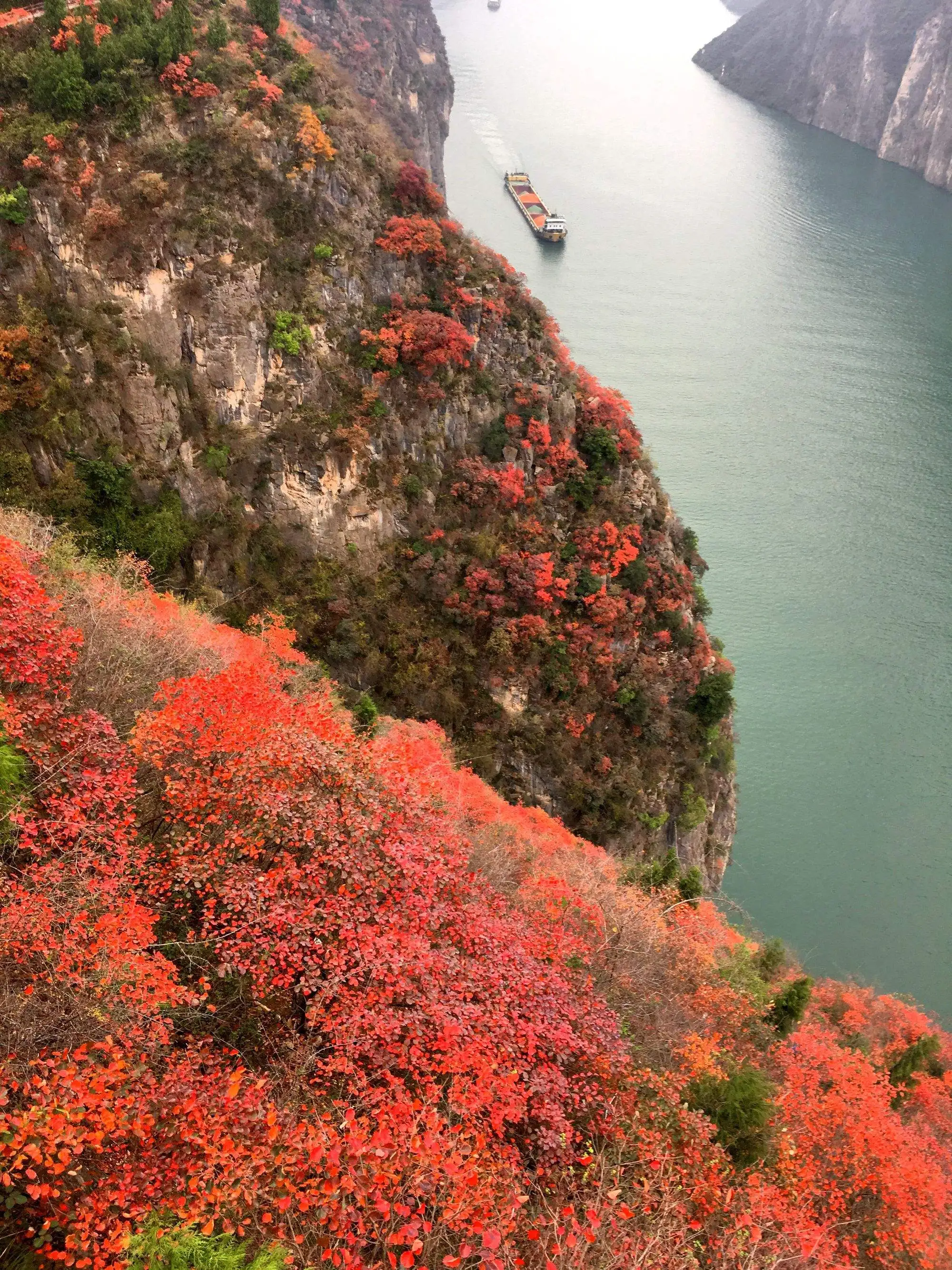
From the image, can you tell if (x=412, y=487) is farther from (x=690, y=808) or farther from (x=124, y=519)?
(x=690, y=808)

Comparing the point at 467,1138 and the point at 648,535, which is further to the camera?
the point at 648,535

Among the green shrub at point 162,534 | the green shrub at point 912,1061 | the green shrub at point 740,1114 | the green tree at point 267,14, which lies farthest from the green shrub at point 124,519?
the green shrub at point 912,1061

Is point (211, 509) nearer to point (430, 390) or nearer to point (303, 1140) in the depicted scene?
point (430, 390)

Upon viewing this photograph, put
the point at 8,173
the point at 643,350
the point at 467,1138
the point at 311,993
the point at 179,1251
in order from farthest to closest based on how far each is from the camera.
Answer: the point at 643,350
the point at 8,173
the point at 311,993
the point at 467,1138
the point at 179,1251

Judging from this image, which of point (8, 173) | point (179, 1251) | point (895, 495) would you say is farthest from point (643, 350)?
point (179, 1251)

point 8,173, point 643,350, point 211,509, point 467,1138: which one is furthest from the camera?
point 643,350

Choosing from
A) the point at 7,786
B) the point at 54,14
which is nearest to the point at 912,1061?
the point at 7,786

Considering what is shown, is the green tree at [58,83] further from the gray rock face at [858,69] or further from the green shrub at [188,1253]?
the gray rock face at [858,69]

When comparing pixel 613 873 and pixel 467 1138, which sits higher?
pixel 467 1138
